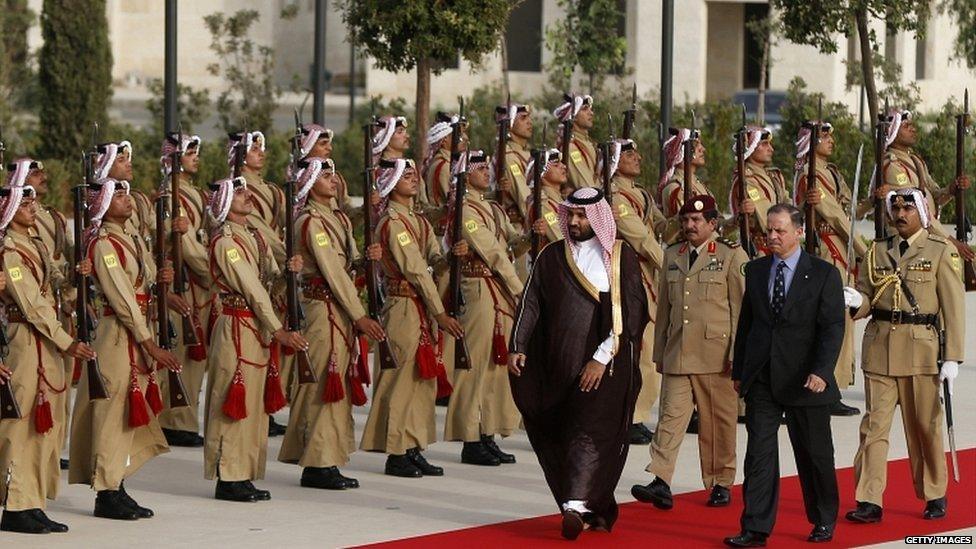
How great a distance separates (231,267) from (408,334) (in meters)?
1.52

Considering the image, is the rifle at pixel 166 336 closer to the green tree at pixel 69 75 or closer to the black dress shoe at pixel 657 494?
the black dress shoe at pixel 657 494

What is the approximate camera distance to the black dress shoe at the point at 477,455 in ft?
44.2

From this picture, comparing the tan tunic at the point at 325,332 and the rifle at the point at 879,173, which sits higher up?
the rifle at the point at 879,173

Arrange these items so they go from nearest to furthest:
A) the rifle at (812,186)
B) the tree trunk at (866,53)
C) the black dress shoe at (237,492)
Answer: the black dress shoe at (237,492) < the rifle at (812,186) < the tree trunk at (866,53)

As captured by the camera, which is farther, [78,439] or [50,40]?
[50,40]

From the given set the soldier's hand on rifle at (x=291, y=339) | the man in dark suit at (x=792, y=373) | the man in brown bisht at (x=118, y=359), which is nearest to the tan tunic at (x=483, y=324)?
the soldier's hand on rifle at (x=291, y=339)

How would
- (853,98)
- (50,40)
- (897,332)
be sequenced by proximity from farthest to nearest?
(853,98), (50,40), (897,332)

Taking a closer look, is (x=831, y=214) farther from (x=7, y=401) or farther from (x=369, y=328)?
(x=7, y=401)

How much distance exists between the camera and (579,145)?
52.1 feet

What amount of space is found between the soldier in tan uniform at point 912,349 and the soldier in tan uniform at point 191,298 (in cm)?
426

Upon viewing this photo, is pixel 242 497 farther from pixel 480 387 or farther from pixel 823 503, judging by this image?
pixel 823 503

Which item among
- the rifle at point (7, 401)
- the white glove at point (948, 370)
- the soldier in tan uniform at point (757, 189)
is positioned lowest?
the rifle at point (7, 401)

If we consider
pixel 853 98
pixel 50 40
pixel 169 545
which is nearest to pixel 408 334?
pixel 169 545

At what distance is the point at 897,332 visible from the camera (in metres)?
11.6
